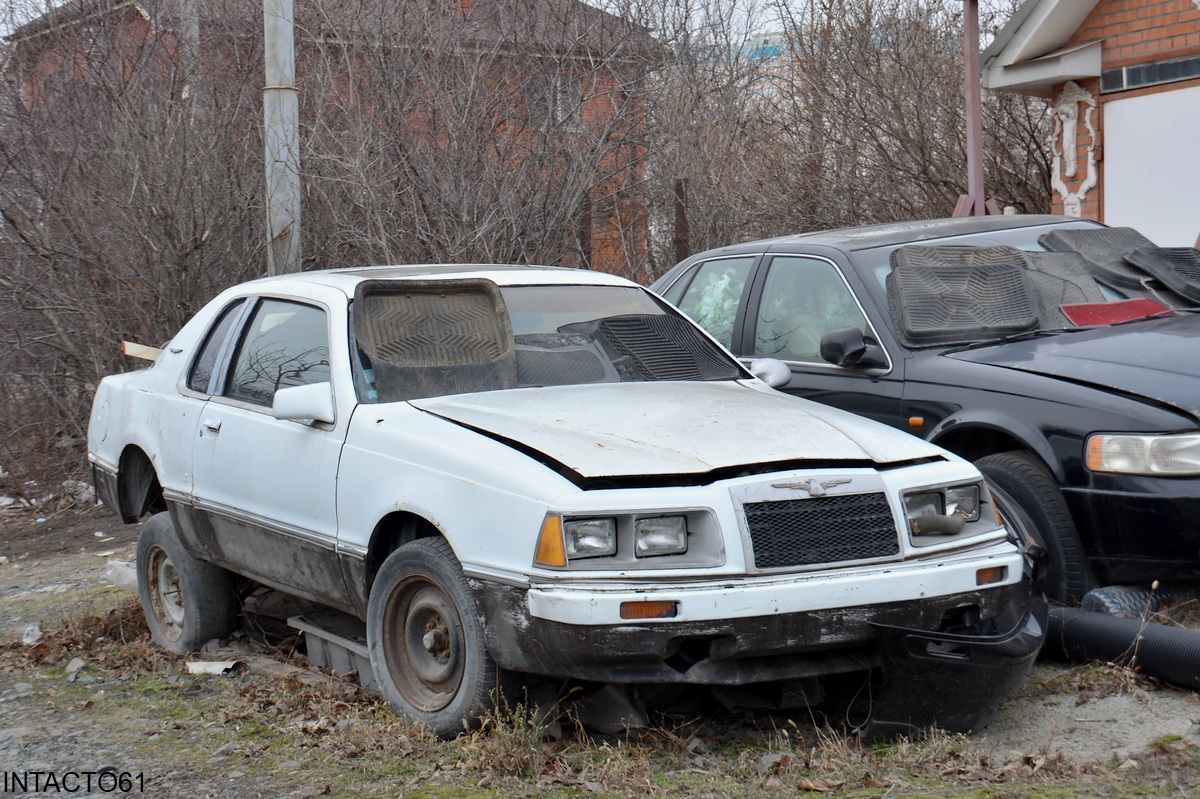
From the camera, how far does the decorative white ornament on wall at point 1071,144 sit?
42.9ft

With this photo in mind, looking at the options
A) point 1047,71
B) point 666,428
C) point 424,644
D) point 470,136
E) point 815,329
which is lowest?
point 424,644

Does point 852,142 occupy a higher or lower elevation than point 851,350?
higher

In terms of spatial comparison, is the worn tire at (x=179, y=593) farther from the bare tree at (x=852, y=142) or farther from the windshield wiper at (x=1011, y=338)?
the bare tree at (x=852, y=142)

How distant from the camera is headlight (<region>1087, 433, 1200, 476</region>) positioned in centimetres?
489

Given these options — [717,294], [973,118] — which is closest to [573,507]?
[717,294]

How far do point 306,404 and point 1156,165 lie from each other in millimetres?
10091

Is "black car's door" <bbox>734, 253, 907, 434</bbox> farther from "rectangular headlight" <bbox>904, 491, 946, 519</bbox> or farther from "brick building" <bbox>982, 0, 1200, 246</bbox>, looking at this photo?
"brick building" <bbox>982, 0, 1200, 246</bbox>

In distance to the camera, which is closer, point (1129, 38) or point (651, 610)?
point (651, 610)

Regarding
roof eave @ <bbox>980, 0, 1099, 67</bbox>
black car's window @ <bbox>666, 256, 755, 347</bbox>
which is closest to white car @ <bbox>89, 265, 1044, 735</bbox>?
black car's window @ <bbox>666, 256, 755, 347</bbox>

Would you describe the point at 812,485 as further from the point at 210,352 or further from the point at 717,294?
the point at 717,294

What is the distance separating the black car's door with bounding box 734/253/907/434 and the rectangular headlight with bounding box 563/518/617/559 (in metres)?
2.37

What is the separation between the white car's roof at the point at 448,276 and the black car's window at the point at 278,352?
129 mm

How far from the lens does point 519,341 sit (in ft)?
17.5

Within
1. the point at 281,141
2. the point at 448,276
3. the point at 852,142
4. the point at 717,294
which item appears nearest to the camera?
the point at 448,276
